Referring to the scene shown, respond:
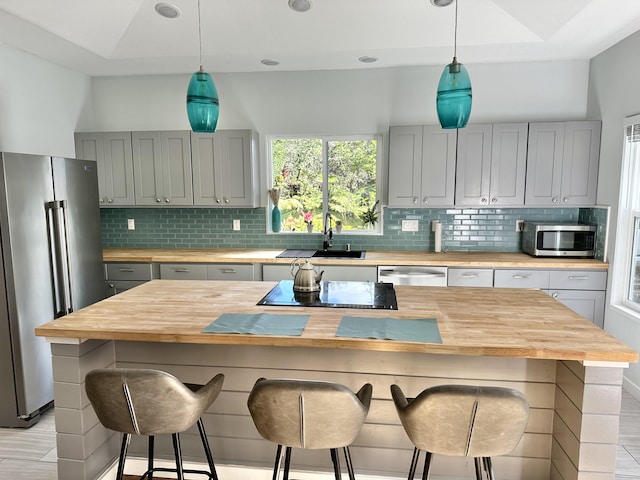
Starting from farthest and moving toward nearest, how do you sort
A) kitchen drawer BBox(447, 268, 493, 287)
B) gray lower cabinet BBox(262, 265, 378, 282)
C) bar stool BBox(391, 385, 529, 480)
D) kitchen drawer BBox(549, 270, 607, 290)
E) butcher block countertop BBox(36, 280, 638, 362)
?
gray lower cabinet BBox(262, 265, 378, 282), kitchen drawer BBox(447, 268, 493, 287), kitchen drawer BBox(549, 270, 607, 290), butcher block countertop BBox(36, 280, 638, 362), bar stool BBox(391, 385, 529, 480)

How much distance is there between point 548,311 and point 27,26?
410 cm

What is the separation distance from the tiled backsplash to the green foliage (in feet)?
0.70

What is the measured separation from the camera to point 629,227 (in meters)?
3.57

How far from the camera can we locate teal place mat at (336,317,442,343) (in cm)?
178

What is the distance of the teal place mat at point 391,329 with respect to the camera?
5.83ft

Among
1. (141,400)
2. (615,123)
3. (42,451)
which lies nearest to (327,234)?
(615,123)

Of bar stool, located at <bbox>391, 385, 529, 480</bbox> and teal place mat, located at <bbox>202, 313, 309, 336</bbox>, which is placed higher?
teal place mat, located at <bbox>202, 313, 309, 336</bbox>

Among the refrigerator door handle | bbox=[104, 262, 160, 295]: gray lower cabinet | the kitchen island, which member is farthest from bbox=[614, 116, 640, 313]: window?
the refrigerator door handle

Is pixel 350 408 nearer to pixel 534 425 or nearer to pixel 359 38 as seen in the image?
pixel 534 425

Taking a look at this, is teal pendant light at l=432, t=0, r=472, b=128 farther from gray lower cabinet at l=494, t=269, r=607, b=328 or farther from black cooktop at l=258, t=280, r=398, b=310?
gray lower cabinet at l=494, t=269, r=607, b=328

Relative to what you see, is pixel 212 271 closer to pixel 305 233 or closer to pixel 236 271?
pixel 236 271

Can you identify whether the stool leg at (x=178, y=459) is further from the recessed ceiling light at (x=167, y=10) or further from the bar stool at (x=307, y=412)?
the recessed ceiling light at (x=167, y=10)

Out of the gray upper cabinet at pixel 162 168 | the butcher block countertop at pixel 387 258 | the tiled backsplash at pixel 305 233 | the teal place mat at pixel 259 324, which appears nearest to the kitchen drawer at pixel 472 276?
the butcher block countertop at pixel 387 258

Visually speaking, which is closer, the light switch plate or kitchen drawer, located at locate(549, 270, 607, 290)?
kitchen drawer, located at locate(549, 270, 607, 290)
